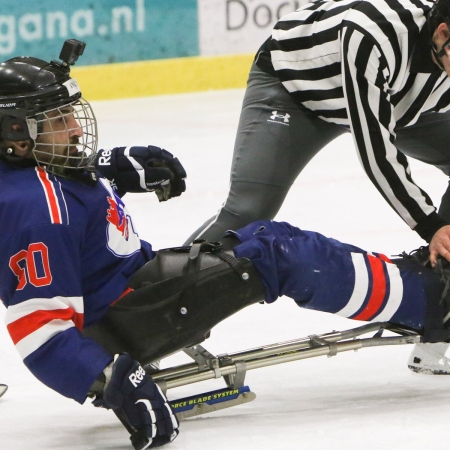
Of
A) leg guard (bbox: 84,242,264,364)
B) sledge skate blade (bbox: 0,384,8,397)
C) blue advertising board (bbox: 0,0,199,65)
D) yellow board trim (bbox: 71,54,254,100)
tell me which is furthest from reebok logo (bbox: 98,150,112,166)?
yellow board trim (bbox: 71,54,254,100)

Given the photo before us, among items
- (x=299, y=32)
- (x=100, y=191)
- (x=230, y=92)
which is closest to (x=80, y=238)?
(x=100, y=191)

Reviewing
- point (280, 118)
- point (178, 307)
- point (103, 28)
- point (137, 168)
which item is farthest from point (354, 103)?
point (103, 28)

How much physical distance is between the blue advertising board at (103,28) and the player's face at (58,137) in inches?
185

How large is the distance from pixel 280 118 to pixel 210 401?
0.89m

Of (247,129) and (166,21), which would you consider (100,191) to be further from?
(166,21)

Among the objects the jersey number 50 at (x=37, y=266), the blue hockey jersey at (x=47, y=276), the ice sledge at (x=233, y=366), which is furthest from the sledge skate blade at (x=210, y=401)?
the jersey number 50 at (x=37, y=266)

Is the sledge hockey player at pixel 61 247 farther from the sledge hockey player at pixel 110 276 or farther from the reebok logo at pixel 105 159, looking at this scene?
the reebok logo at pixel 105 159

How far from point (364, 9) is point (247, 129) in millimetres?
542

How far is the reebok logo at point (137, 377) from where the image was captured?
78.8 inches

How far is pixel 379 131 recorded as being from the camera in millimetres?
2449

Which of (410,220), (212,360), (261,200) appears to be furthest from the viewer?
(261,200)

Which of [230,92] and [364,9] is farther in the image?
[230,92]

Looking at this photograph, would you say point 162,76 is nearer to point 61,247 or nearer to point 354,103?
point 354,103

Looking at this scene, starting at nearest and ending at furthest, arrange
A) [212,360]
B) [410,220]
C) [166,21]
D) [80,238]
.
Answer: [80,238] → [212,360] → [410,220] → [166,21]
